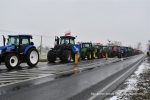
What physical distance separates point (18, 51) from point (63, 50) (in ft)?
23.3

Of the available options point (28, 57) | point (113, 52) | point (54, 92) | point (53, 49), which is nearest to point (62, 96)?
point (54, 92)

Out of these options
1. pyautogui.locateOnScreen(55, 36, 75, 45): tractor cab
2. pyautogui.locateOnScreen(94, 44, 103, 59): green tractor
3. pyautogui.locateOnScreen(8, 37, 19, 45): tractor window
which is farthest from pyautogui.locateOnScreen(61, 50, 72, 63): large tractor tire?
pyautogui.locateOnScreen(94, 44, 103, 59): green tractor

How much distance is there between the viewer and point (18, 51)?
59.1 ft

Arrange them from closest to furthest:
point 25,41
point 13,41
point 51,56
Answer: point 13,41
point 25,41
point 51,56

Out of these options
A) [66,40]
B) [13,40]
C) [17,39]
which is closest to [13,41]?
[13,40]

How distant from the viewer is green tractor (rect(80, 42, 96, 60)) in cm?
3275

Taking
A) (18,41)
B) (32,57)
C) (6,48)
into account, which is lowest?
(32,57)

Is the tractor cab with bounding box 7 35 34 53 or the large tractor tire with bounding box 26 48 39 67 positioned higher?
the tractor cab with bounding box 7 35 34 53

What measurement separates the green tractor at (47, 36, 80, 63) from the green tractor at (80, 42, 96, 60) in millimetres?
6251

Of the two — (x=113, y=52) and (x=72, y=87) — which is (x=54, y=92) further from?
(x=113, y=52)

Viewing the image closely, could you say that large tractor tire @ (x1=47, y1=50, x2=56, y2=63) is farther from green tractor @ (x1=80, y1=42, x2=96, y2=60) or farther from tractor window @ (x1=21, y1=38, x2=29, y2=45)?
green tractor @ (x1=80, y1=42, x2=96, y2=60)

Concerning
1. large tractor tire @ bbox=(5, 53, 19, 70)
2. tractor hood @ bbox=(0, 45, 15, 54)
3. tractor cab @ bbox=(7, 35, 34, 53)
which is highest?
tractor cab @ bbox=(7, 35, 34, 53)

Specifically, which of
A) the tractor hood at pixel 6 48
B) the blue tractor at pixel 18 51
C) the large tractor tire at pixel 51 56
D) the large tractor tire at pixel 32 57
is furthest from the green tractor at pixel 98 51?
the tractor hood at pixel 6 48

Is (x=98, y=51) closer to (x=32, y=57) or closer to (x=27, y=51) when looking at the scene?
(x=32, y=57)
